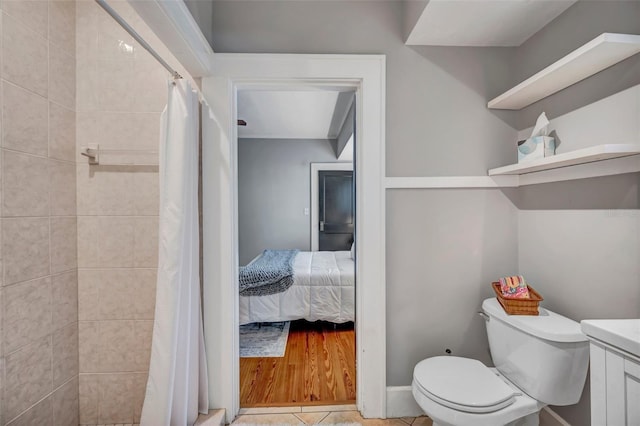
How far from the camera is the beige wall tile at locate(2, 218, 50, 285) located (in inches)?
48.6

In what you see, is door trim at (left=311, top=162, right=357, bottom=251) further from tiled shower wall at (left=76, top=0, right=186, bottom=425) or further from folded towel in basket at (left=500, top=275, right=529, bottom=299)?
folded towel in basket at (left=500, top=275, right=529, bottom=299)

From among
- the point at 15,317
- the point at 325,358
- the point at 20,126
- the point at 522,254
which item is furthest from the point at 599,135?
the point at 15,317

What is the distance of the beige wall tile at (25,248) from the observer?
48.6 inches

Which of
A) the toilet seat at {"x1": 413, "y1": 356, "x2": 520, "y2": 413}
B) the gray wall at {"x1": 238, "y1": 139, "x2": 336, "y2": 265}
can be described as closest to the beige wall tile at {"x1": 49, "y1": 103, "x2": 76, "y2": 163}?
the toilet seat at {"x1": 413, "y1": 356, "x2": 520, "y2": 413}

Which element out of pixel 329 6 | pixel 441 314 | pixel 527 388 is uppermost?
pixel 329 6

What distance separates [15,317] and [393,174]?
184cm

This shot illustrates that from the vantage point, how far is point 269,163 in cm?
507

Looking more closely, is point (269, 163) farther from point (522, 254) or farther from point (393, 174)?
point (522, 254)

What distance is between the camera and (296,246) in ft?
16.6

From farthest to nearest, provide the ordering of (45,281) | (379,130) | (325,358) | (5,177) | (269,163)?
(269,163), (325,358), (379,130), (45,281), (5,177)

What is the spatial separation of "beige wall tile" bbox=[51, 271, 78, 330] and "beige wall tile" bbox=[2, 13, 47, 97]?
2.85 feet

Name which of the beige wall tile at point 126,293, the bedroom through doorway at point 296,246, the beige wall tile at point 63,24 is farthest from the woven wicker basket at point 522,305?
the beige wall tile at point 63,24

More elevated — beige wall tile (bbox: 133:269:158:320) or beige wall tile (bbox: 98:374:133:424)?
beige wall tile (bbox: 133:269:158:320)

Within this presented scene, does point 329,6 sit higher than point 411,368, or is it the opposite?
point 329,6
